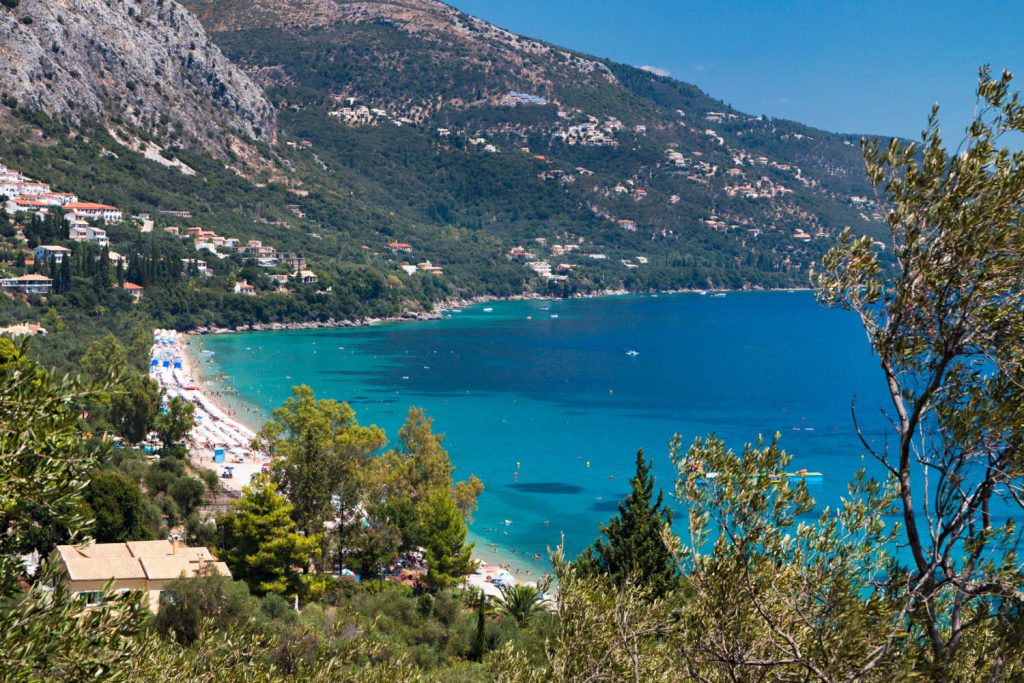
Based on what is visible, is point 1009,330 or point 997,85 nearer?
point 1009,330

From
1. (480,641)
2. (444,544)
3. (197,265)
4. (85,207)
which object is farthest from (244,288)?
(480,641)

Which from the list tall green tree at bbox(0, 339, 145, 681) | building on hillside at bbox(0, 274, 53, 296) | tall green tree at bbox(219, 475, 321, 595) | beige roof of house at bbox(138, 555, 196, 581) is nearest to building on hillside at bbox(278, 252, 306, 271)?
building on hillside at bbox(0, 274, 53, 296)

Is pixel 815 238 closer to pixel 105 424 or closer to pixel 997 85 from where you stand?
pixel 105 424

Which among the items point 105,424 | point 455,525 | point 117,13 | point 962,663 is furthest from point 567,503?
point 117,13

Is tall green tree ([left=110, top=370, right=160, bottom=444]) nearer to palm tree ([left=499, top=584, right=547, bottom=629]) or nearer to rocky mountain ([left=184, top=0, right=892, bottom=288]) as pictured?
palm tree ([left=499, top=584, right=547, bottom=629])

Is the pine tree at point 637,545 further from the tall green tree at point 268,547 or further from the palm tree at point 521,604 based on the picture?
the tall green tree at point 268,547

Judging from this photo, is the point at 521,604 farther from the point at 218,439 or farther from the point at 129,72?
the point at 129,72

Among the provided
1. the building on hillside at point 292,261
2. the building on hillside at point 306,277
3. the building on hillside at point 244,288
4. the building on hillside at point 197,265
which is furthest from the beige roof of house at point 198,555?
the building on hillside at point 292,261
